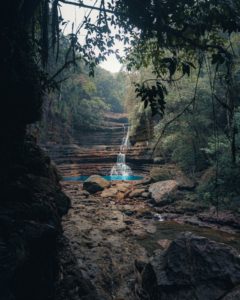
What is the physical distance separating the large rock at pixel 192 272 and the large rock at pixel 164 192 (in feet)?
21.3

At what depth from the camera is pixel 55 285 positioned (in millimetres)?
4105

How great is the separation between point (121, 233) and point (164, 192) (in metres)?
4.41

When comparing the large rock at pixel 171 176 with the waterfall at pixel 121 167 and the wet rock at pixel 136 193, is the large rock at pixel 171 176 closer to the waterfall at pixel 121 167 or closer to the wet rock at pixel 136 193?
the wet rock at pixel 136 193

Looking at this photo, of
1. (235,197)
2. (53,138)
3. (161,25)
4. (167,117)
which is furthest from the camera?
(53,138)

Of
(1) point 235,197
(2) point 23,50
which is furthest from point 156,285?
(1) point 235,197

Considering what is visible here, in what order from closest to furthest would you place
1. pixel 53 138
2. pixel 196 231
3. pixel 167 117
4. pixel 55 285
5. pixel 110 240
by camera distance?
pixel 55 285 → pixel 110 240 → pixel 196 231 → pixel 167 117 → pixel 53 138

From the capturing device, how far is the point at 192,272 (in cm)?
415

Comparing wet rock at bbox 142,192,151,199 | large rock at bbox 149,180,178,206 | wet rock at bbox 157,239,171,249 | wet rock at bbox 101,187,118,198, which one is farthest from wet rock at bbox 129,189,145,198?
wet rock at bbox 157,239,171,249

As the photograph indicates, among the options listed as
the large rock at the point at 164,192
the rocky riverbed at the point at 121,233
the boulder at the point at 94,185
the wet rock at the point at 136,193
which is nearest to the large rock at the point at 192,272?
the rocky riverbed at the point at 121,233

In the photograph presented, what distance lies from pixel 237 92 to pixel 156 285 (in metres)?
10.1

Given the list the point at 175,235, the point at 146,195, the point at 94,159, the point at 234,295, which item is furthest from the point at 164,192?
the point at 94,159

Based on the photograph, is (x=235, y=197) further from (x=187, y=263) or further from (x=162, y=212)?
(x=187, y=263)

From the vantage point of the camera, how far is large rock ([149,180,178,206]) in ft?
36.8

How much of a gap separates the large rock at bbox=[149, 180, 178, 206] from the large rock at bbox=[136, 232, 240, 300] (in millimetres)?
6501
